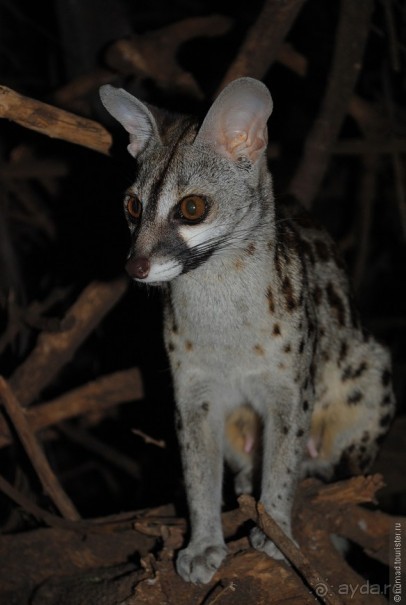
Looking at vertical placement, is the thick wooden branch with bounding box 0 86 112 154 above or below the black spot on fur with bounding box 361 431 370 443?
above

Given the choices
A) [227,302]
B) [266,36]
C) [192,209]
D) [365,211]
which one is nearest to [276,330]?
[227,302]

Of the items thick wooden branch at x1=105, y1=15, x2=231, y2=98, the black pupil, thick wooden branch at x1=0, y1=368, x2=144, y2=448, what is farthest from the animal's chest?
thick wooden branch at x1=105, y1=15, x2=231, y2=98

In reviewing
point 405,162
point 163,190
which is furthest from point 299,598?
point 405,162

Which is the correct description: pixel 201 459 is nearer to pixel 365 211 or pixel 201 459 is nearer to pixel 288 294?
pixel 288 294

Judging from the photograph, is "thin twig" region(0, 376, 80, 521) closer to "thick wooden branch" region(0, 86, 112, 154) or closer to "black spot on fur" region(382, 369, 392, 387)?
"thick wooden branch" region(0, 86, 112, 154)

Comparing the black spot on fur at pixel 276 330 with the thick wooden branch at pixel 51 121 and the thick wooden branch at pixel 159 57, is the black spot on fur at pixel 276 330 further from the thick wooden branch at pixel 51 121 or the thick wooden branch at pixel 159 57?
the thick wooden branch at pixel 159 57

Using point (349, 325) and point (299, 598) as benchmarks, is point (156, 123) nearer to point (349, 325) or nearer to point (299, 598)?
point (349, 325)
